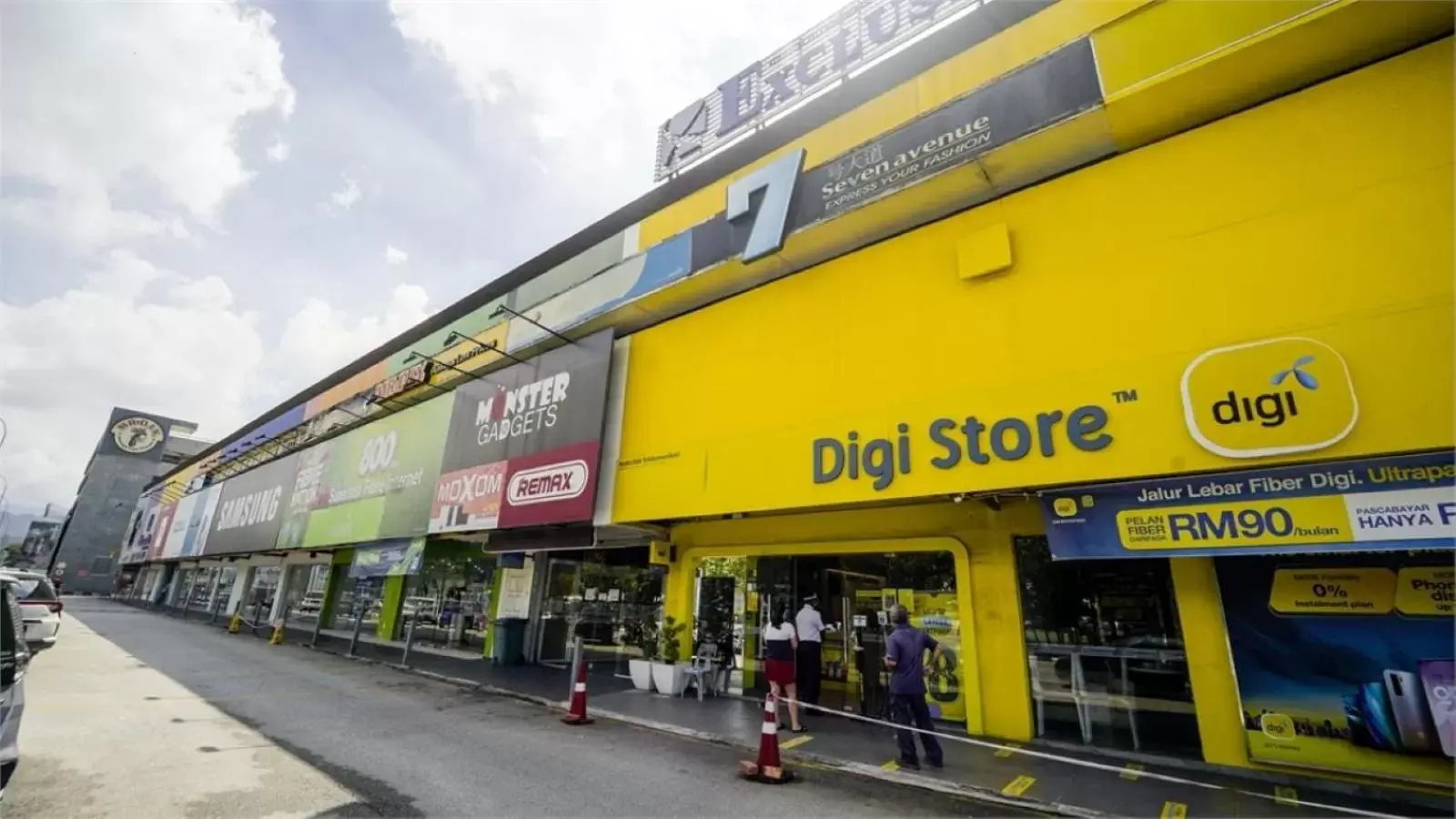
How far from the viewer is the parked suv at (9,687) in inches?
166

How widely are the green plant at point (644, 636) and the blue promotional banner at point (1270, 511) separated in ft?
26.4

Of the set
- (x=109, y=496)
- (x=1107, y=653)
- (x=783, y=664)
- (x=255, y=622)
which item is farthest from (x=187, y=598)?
(x=109, y=496)

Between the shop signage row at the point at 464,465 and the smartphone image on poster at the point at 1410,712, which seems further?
the shop signage row at the point at 464,465

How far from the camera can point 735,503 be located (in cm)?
990

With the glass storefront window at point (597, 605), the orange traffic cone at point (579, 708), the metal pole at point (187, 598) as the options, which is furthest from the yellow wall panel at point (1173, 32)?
the metal pole at point (187, 598)

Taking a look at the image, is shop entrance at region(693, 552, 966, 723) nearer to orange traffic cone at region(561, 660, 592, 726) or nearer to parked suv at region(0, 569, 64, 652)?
orange traffic cone at region(561, 660, 592, 726)

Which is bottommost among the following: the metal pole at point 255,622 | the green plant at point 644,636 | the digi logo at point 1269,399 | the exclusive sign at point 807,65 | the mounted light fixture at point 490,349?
the metal pole at point 255,622

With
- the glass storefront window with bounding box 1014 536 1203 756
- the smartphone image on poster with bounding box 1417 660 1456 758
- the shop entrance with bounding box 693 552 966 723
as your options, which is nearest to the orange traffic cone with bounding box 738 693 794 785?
the shop entrance with bounding box 693 552 966 723

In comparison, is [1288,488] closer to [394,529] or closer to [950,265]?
[950,265]

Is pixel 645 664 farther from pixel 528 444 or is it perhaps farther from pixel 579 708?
pixel 528 444

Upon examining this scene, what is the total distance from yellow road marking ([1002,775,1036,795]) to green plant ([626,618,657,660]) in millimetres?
7260

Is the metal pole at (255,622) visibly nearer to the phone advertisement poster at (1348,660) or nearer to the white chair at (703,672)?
the white chair at (703,672)

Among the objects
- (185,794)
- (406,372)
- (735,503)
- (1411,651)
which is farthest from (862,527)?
(406,372)

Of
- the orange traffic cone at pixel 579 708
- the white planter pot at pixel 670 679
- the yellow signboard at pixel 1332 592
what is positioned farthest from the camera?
the white planter pot at pixel 670 679
